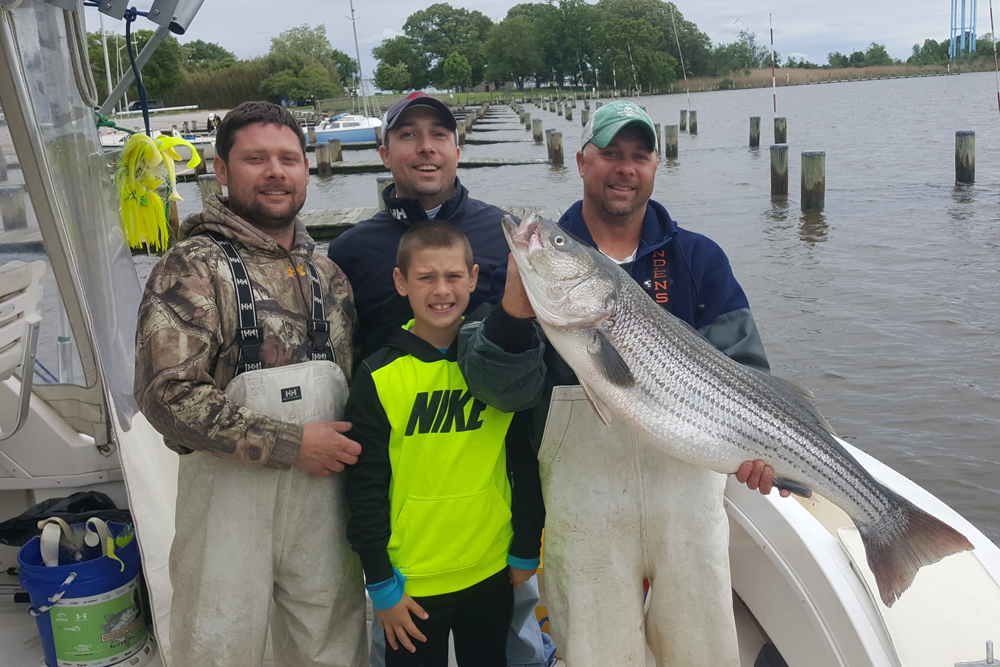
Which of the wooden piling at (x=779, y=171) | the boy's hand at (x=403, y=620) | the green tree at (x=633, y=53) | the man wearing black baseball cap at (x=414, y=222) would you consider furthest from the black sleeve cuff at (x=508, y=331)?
the green tree at (x=633, y=53)

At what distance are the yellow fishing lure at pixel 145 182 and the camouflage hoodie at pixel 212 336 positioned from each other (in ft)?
2.51

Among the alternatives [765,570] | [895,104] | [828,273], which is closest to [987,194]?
[828,273]

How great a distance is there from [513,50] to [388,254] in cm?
12247

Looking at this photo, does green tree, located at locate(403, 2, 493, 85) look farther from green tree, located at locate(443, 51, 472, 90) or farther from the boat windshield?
the boat windshield

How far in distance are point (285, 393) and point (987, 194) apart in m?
21.8

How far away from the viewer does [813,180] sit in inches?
731

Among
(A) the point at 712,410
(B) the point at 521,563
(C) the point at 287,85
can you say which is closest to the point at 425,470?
(B) the point at 521,563

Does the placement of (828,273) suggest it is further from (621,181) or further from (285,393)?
(285,393)

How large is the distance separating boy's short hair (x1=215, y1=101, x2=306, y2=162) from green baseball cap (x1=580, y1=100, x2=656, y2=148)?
1178mm

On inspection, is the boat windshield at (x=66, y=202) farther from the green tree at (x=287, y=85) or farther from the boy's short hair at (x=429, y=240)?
the green tree at (x=287, y=85)

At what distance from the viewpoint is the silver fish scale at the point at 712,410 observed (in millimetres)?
2541

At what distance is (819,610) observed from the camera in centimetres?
294

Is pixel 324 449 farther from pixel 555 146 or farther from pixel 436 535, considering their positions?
pixel 555 146

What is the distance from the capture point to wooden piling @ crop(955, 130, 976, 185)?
64.0ft
